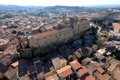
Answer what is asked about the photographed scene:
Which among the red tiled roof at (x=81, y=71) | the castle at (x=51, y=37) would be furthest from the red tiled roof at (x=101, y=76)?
the castle at (x=51, y=37)

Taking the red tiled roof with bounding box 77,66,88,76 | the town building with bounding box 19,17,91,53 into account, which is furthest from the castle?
the red tiled roof with bounding box 77,66,88,76

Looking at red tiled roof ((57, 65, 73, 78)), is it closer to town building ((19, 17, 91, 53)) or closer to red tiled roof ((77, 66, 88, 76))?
red tiled roof ((77, 66, 88, 76))

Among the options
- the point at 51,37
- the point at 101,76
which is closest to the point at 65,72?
the point at 101,76

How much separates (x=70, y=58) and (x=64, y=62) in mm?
2872

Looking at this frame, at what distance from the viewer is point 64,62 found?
74.8ft

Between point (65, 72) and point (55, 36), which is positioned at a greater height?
point (55, 36)

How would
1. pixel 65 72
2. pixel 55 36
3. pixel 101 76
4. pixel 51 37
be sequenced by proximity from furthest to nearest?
pixel 55 36, pixel 51 37, pixel 65 72, pixel 101 76

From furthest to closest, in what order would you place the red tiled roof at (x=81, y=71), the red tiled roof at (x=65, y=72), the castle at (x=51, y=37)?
the castle at (x=51, y=37)
the red tiled roof at (x=65, y=72)
the red tiled roof at (x=81, y=71)

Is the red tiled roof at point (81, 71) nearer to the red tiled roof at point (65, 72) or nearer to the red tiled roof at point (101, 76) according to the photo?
the red tiled roof at point (65, 72)

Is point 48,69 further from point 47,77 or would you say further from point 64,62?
point 64,62

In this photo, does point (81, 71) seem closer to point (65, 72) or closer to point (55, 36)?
point (65, 72)

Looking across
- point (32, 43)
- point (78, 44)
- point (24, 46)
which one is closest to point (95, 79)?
point (78, 44)

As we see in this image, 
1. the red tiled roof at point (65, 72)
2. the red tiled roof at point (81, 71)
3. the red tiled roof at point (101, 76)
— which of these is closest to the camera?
the red tiled roof at point (101, 76)

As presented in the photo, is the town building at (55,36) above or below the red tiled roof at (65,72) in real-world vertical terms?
above
